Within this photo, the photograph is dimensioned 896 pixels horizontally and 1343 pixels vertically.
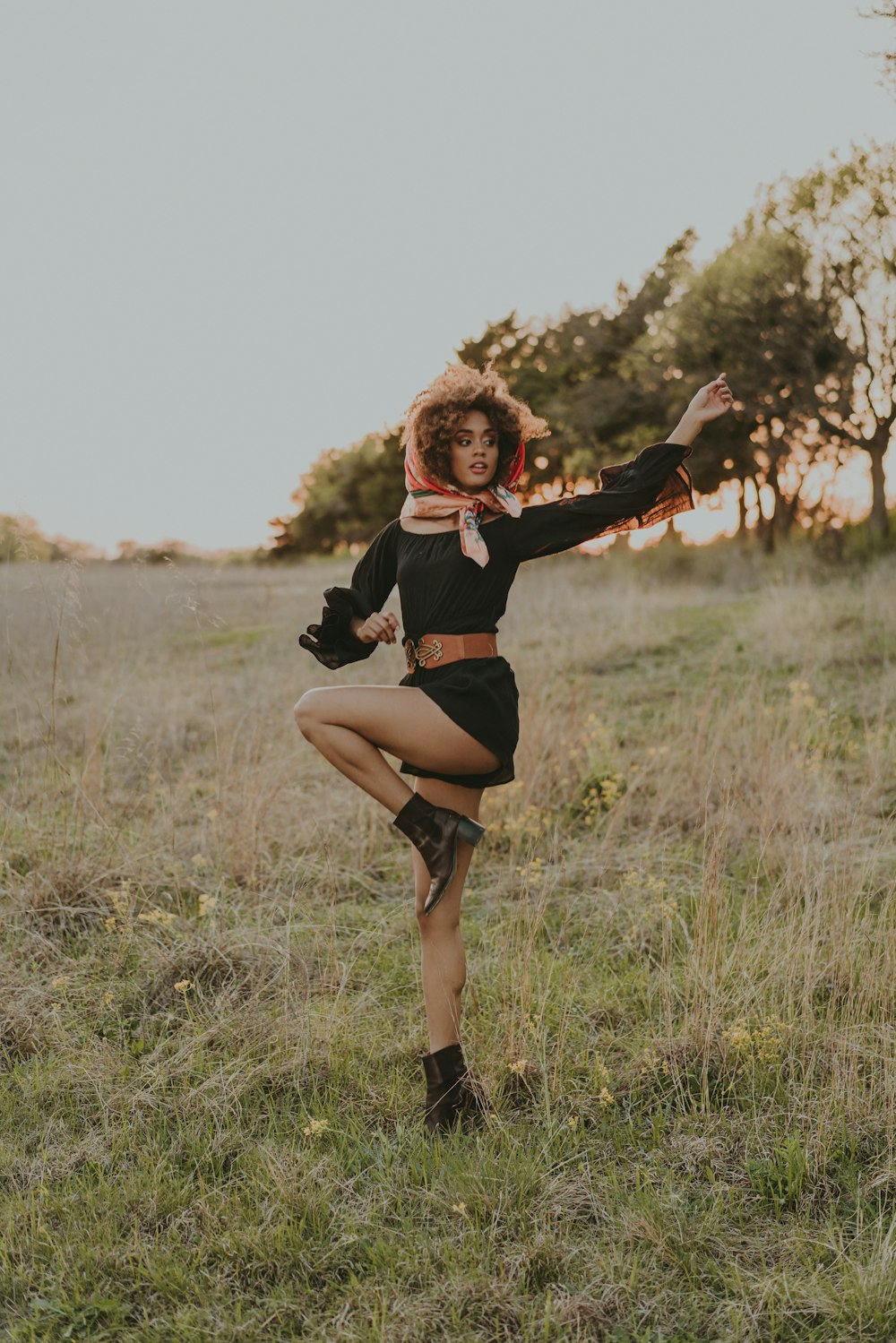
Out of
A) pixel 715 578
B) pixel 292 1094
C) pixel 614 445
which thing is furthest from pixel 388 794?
pixel 614 445

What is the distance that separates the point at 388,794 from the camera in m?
3.12

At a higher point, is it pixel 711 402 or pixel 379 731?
pixel 711 402

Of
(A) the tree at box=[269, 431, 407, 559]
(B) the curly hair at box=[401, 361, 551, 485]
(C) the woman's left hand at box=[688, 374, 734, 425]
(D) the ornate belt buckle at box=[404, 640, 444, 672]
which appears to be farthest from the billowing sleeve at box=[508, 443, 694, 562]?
(A) the tree at box=[269, 431, 407, 559]

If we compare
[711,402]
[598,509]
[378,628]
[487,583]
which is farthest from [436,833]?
[711,402]

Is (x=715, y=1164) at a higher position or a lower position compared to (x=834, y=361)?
lower

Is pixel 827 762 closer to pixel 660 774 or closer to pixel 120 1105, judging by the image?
pixel 660 774

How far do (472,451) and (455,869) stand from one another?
134cm

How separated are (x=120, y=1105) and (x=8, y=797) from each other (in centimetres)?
307

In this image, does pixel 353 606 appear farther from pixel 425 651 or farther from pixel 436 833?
pixel 436 833

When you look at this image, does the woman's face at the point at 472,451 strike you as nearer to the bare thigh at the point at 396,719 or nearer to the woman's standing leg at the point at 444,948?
the bare thigh at the point at 396,719

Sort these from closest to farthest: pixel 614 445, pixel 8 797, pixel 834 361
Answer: pixel 8 797
pixel 834 361
pixel 614 445

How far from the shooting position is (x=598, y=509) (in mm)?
3234

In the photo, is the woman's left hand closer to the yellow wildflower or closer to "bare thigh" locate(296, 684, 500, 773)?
"bare thigh" locate(296, 684, 500, 773)

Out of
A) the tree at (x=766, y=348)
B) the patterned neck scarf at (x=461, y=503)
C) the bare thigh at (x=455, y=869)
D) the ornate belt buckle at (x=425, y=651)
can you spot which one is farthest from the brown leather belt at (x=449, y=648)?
the tree at (x=766, y=348)
